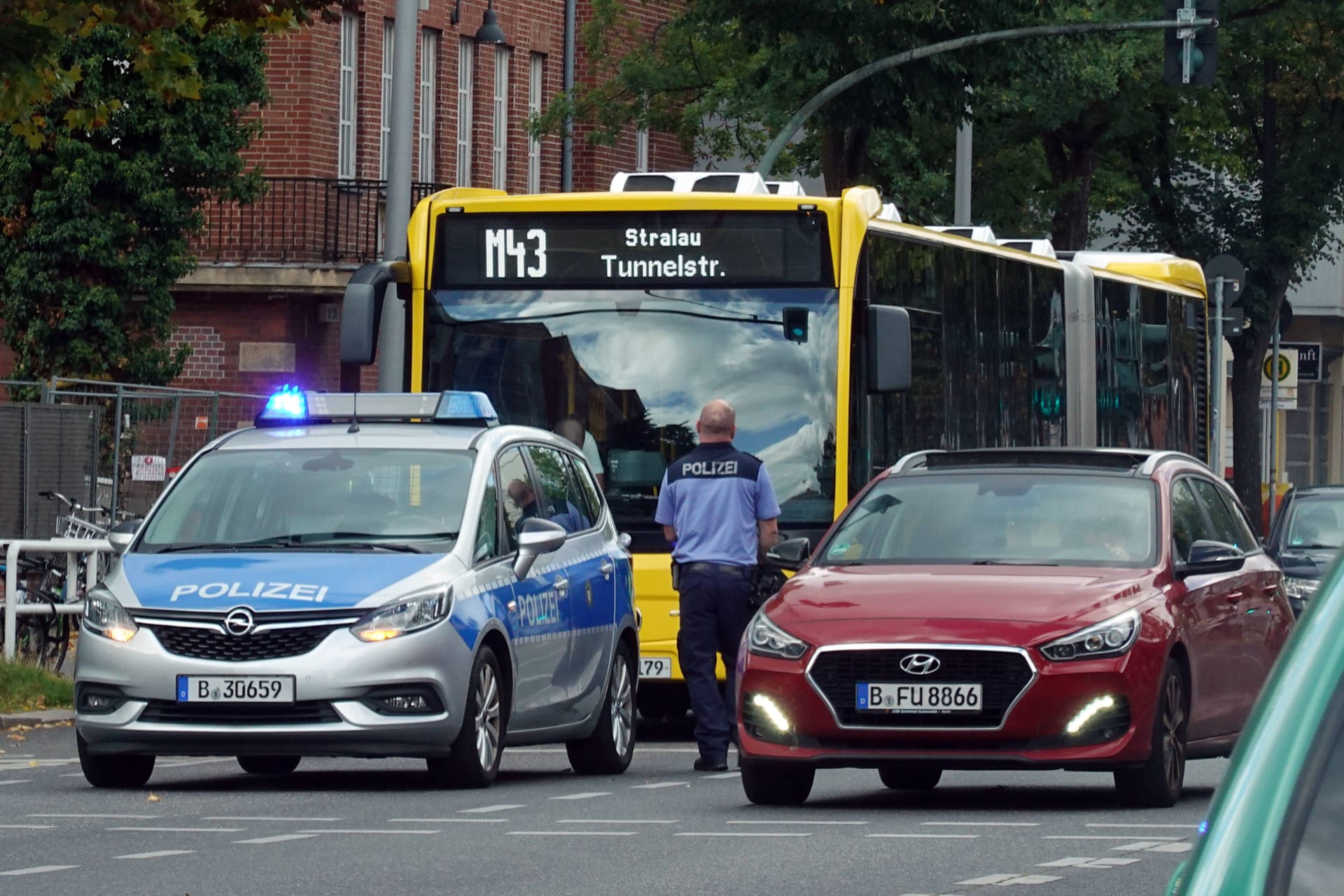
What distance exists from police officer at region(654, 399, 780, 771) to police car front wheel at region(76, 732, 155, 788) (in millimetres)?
2590

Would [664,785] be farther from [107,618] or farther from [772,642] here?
[107,618]

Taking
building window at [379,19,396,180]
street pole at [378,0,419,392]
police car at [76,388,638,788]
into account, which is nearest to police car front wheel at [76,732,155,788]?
police car at [76,388,638,788]

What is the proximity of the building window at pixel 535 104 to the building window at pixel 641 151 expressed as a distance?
7.26ft

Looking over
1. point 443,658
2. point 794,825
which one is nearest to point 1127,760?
point 794,825

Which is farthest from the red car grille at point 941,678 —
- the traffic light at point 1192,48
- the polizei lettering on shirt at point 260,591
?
the traffic light at point 1192,48

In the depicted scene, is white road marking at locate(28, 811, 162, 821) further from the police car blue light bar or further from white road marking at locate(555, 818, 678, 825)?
the police car blue light bar

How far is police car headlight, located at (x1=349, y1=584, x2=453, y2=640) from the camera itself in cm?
1236

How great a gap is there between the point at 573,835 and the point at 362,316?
17.4 ft

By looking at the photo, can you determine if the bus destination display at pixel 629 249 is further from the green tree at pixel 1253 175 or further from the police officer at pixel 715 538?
→ the green tree at pixel 1253 175

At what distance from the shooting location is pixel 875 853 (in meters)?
10.2

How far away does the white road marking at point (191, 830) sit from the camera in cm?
1092

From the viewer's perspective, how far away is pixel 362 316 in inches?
614

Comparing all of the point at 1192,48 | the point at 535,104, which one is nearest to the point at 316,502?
the point at 1192,48

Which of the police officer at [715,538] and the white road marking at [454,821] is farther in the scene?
the police officer at [715,538]
